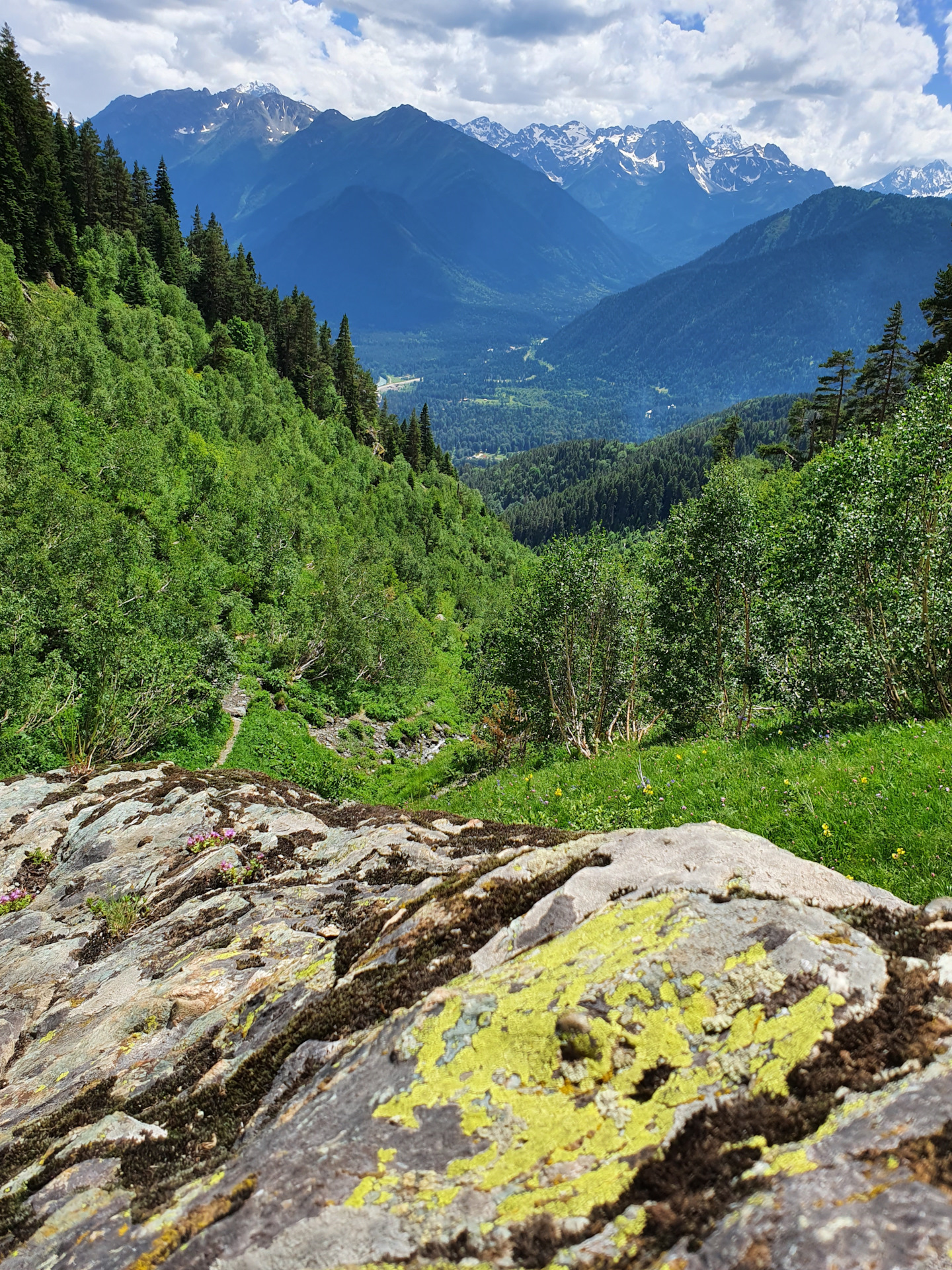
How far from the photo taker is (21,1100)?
19.4 feet

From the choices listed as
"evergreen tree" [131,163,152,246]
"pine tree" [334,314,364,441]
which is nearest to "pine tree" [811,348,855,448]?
"pine tree" [334,314,364,441]

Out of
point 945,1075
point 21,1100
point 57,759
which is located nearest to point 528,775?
point 21,1100

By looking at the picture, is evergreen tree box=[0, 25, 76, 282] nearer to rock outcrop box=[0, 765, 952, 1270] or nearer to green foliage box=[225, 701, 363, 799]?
green foliage box=[225, 701, 363, 799]

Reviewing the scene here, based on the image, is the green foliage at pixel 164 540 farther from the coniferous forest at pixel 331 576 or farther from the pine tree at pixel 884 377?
the pine tree at pixel 884 377

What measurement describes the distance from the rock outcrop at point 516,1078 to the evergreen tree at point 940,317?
56.9 meters

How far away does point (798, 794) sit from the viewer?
9.69 meters

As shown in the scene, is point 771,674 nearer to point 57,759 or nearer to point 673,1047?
point 673,1047

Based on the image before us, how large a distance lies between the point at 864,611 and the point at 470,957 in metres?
13.3

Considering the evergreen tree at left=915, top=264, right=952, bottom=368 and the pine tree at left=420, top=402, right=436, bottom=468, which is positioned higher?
the pine tree at left=420, top=402, right=436, bottom=468

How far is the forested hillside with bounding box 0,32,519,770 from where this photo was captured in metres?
25.4

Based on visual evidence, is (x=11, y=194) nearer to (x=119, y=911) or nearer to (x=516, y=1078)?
(x=119, y=911)

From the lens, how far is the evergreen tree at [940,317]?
47500 millimetres

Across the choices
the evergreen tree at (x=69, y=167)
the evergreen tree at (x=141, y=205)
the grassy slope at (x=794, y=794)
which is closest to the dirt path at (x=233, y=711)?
the grassy slope at (x=794, y=794)

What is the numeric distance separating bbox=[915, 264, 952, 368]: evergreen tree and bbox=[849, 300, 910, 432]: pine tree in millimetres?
4230
